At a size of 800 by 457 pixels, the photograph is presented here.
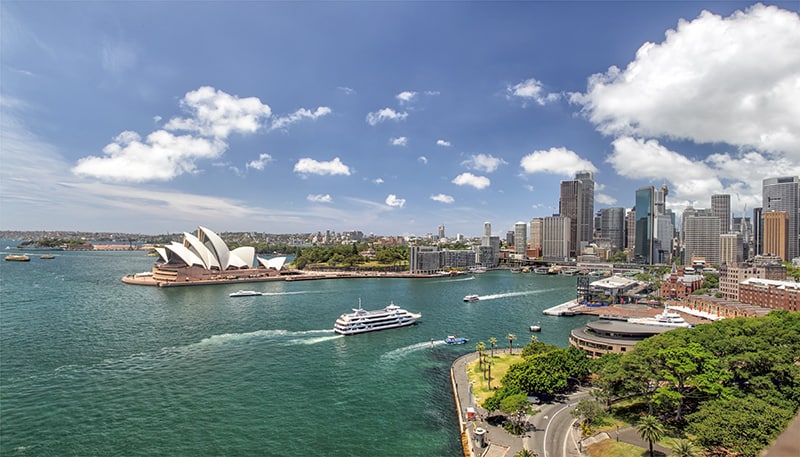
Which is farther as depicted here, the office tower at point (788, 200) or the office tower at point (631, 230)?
the office tower at point (631, 230)

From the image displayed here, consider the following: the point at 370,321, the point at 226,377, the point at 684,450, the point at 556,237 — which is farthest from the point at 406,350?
the point at 556,237

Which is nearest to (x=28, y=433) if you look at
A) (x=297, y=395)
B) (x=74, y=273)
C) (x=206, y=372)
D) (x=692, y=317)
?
(x=206, y=372)

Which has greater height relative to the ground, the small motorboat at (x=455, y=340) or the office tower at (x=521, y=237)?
the office tower at (x=521, y=237)

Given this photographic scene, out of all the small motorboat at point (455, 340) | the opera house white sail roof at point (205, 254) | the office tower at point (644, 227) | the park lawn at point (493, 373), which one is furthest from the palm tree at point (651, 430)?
the office tower at point (644, 227)

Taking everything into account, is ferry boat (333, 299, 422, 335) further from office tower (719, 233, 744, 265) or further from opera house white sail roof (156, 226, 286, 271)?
office tower (719, 233, 744, 265)

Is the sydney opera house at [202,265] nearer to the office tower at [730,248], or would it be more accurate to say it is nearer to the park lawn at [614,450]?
the park lawn at [614,450]

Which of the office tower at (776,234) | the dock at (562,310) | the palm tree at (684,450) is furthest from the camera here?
the office tower at (776,234)

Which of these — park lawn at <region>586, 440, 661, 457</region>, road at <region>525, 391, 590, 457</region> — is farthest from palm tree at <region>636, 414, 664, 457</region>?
road at <region>525, 391, 590, 457</region>
